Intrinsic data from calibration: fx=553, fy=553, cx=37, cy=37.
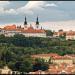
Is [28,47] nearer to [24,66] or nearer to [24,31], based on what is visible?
[24,66]

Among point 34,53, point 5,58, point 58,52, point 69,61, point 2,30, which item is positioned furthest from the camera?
point 2,30

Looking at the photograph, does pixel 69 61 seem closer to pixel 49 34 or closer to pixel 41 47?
pixel 41 47

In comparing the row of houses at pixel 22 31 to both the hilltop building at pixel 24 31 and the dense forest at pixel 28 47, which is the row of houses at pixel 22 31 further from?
the dense forest at pixel 28 47

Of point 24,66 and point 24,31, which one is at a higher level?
point 24,66

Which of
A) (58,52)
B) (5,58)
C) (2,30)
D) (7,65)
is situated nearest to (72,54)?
(58,52)

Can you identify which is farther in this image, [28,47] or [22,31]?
[22,31]

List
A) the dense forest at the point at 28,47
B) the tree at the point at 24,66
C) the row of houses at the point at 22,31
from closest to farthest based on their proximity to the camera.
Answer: the tree at the point at 24,66, the dense forest at the point at 28,47, the row of houses at the point at 22,31

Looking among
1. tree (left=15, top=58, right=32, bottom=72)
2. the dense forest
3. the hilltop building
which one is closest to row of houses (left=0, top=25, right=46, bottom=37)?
the hilltop building

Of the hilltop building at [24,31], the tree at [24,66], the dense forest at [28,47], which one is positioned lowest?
the hilltop building at [24,31]

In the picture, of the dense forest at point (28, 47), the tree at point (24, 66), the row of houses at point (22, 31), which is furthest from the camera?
the row of houses at point (22, 31)

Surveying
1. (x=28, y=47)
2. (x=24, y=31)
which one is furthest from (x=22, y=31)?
(x=28, y=47)

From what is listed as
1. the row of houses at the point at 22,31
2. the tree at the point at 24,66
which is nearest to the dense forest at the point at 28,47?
the tree at the point at 24,66
